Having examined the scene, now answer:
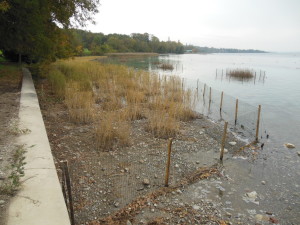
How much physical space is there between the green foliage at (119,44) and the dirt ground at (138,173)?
4708 cm

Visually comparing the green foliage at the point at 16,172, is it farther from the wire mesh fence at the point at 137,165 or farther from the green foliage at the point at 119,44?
the green foliage at the point at 119,44

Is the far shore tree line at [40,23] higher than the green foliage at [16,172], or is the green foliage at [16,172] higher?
the far shore tree line at [40,23]

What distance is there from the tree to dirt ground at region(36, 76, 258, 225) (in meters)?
4.39

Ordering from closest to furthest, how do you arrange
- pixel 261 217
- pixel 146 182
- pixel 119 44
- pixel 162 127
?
pixel 261 217 → pixel 146 182 → pixel 162 127 → pixel 119 44

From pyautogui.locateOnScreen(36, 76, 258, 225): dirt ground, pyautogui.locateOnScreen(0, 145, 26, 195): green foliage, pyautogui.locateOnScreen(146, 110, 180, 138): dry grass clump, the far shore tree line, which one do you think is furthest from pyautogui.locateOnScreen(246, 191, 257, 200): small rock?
the far shore tree line

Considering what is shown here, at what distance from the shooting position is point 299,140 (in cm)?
786

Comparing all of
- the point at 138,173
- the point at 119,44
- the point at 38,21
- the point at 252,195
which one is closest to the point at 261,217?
the point at 252,195

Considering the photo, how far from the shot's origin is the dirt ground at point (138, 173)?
3707mm

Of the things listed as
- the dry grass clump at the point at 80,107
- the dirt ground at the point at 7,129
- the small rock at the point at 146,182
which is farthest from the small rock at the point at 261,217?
the dry grass clump at the point at 80,107

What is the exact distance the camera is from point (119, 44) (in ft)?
234

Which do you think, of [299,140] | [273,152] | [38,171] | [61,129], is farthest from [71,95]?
[299,140]

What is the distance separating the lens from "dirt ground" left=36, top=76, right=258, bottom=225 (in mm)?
3707

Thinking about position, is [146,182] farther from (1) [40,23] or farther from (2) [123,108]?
(1) [40,23]

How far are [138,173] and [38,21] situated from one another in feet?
26.4
